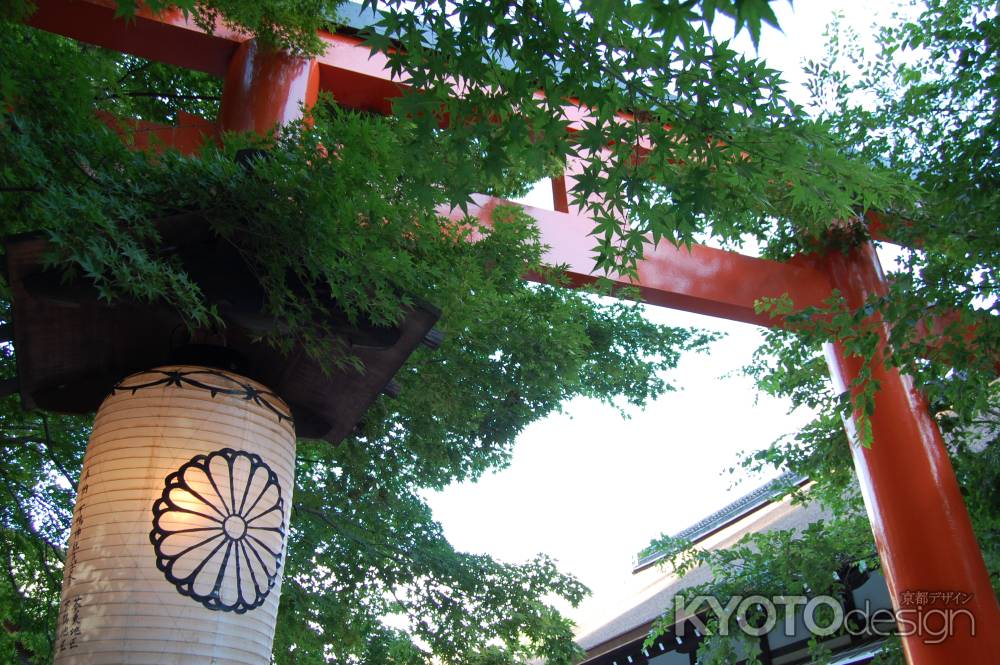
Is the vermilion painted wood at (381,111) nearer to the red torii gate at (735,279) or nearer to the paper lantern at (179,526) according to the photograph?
the red torii gate at (735,279)

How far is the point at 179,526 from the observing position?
1925 mm

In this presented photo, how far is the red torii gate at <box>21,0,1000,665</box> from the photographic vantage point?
3.72 m

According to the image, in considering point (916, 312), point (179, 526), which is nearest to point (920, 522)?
point (916, 312)

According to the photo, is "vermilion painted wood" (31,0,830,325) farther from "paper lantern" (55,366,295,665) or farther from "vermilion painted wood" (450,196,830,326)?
"paper lantern" (55,366,295,665)

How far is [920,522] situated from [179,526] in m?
3.53

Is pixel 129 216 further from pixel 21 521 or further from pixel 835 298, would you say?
pixel 21 521

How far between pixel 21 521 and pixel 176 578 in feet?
10.2

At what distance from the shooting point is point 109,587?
1841mm

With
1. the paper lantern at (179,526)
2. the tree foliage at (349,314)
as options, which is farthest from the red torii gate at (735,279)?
the paper lantern at (179,526)

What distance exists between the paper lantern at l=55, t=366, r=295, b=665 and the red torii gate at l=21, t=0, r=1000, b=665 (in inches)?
71.5

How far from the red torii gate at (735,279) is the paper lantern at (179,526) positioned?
71.5 inches

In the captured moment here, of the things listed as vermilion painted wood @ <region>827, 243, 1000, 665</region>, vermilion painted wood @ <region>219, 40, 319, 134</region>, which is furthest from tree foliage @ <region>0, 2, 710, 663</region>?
vermilion painted wood @ <region>827, 243, 1000, 665</region>

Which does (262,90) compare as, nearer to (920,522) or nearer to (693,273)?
(693,273)

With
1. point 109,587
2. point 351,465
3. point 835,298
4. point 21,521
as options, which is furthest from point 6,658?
point 835,298
